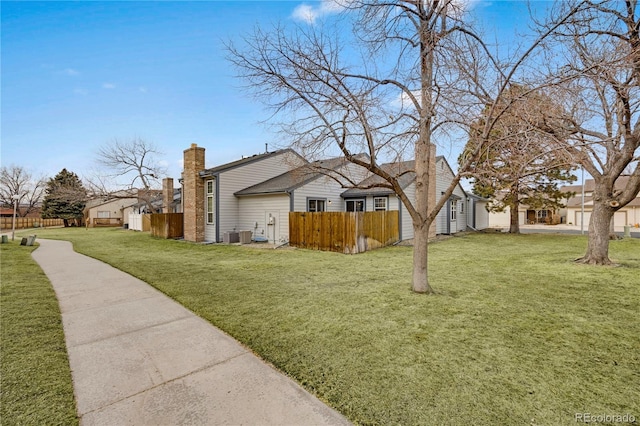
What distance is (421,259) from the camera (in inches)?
220

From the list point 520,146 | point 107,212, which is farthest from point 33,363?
point 107,212

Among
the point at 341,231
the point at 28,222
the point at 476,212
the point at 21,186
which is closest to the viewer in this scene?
the point at 341,231

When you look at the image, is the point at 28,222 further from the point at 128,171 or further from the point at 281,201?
the point at 281,201

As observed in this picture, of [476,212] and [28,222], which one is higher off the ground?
[476,212]

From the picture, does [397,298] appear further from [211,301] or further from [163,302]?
[163,302]

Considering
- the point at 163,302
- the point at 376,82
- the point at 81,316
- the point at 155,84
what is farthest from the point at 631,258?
the point at 155,84

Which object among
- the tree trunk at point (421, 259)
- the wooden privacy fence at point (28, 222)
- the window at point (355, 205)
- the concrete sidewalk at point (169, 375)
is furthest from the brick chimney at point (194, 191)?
the wooden privacy fence at point (28, 222)

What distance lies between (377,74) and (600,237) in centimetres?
846

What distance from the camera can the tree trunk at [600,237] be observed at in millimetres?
8477

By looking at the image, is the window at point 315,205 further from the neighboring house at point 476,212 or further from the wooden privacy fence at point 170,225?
the neighboring house at point 476,212

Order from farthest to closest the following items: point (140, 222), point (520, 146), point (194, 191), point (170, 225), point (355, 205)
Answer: point (140, 222)
point (170, 225)
point (355, 205)
point (194, 191)
point (520, 146)

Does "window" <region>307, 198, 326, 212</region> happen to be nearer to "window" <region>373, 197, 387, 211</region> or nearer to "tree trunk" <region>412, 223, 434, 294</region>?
"window" <region>373, 197, 387, 211</region>

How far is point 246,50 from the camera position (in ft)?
15.7

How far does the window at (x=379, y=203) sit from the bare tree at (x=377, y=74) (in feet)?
33.5
